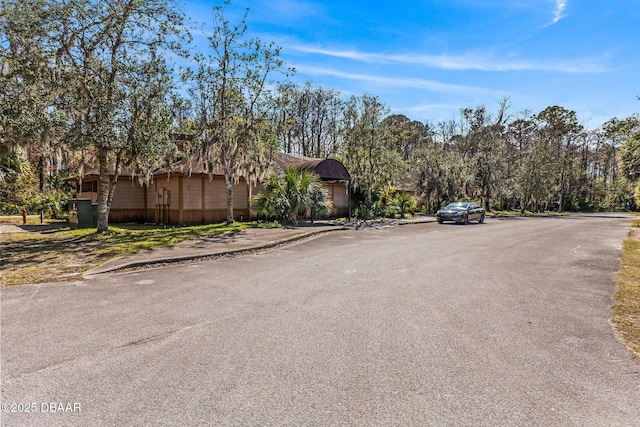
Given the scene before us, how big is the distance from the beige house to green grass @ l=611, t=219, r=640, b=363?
1521 centimetres

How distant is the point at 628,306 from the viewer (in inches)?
234

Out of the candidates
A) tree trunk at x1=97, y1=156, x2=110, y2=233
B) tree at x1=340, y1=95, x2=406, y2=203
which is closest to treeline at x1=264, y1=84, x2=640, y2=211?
tree at x1=340, y1=95, x2=406, y2=203

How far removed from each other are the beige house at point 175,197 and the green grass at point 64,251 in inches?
197

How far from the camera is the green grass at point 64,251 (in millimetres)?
8039

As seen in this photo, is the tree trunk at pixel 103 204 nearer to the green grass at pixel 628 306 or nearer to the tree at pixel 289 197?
the tree at pixel 289 197

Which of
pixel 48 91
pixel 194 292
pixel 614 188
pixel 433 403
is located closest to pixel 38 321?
pixel 194 292

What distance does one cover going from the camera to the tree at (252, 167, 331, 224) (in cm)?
2006

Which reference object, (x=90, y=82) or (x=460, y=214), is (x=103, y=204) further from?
(x=460, y=214)

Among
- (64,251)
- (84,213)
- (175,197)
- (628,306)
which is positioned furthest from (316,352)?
(175,197)

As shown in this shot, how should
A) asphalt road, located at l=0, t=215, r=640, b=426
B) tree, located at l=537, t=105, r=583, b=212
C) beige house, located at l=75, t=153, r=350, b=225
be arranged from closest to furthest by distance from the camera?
1. asphalt road, located at l=0, t=215, r=640, b=426
2. beige house, located at l=75, t=153, r=350, b=225
3. tree, located at l=537, t=105, r=583, b=212

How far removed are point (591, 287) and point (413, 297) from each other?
385cm

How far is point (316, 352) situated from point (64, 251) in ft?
32.8

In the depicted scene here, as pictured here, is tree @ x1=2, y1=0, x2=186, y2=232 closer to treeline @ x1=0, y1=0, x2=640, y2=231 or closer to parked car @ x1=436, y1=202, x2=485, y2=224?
treeline @ x1=0, y1=0, x2=640, y2=231

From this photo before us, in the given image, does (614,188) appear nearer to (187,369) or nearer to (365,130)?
(365,130)
